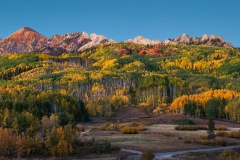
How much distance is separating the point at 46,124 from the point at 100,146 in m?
12.0

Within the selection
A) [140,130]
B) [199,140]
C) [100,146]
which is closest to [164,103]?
[140,130]

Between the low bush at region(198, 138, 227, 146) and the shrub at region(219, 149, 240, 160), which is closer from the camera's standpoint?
the shrub at region(219, 149, 240, 160)

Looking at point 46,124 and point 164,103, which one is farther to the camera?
point 164,103

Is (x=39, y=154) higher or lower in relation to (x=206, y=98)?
lower

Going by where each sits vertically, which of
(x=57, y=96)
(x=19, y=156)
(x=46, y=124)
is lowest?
(x=19, y=156)

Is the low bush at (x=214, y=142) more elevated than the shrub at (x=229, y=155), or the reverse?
the low bush at (x=214, y=142)

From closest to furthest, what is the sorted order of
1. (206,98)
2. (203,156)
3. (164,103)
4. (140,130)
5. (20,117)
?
(203,156)
(20,117)
(140,130)
(206,98)
(164,103)

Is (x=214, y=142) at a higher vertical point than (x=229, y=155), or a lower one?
higher

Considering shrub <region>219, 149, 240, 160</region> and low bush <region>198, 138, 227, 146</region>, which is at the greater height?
low bush <region>198, 138, 227, 146</region>

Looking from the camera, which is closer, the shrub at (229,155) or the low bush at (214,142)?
the shrub at (229,155)

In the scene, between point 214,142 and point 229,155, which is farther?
point 214,142

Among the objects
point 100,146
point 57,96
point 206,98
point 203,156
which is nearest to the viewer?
point 203,156

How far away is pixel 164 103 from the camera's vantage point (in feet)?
648

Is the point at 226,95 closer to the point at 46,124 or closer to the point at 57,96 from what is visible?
the point at 57,96
